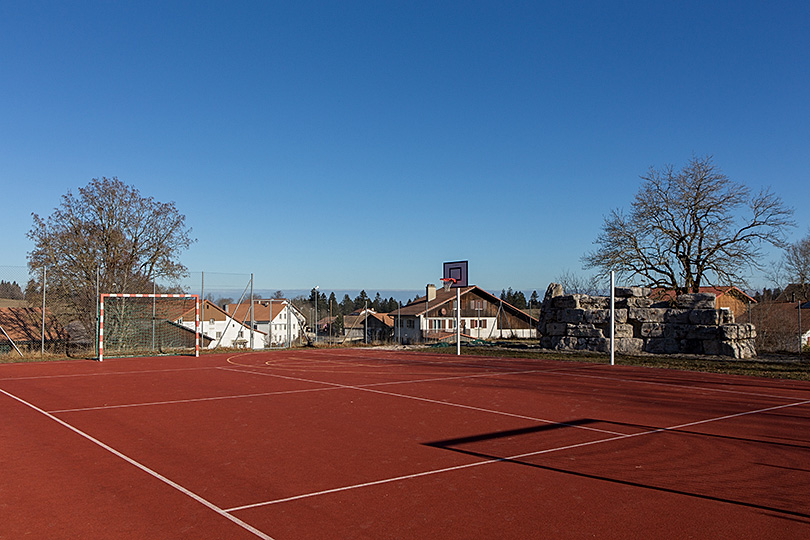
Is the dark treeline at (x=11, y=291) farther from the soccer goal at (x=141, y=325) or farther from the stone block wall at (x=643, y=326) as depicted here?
the stone block wall at (x=643, y=326)

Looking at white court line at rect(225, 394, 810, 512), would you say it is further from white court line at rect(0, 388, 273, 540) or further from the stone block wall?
the stone block wall

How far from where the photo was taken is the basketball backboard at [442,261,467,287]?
26.2 m

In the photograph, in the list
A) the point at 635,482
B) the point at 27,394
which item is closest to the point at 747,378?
the point at 635,482

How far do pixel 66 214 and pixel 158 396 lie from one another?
17242 millimetres

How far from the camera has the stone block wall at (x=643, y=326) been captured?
22.5m

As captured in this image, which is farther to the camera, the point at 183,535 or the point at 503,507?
the point at 503,507

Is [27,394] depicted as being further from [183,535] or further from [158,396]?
[183,535]

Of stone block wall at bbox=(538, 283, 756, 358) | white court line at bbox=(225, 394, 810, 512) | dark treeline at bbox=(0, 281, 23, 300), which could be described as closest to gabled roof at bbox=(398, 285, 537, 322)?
stone block wall at bbox=(538, 283, 756, 358)

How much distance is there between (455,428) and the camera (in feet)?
29.3

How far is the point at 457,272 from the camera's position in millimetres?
26547

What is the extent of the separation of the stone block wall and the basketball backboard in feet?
14.9

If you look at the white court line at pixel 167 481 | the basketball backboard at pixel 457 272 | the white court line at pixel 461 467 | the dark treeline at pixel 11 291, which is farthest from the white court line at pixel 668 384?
the dark treeline at pixel 11 291

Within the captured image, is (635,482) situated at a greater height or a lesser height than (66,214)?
lesser

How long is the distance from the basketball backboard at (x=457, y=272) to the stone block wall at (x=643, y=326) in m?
4.53
